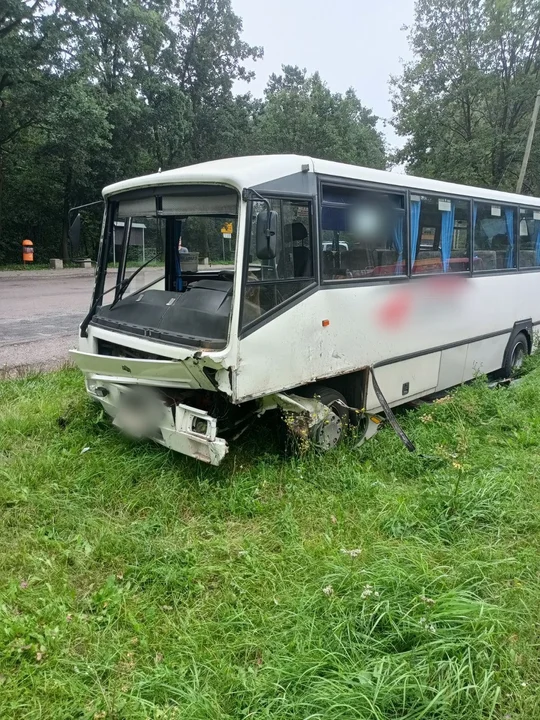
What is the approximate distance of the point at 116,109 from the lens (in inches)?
894

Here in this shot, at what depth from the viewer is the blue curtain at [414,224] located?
5.98m

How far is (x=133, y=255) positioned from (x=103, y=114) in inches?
674

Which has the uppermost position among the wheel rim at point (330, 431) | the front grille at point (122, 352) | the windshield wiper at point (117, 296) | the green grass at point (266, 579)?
the windshield wiper at point (117, 296)

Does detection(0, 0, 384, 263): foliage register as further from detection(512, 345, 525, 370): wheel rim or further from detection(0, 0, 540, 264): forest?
detection(512, 345, 525, 370): wheel rim

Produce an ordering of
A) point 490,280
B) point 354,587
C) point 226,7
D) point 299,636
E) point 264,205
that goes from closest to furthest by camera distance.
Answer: point 299,636
point 354,587
point 264,205
point 490,280
point 226,7

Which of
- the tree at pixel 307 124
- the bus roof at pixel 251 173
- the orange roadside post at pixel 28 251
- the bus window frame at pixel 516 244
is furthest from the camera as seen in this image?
the tree at pixel 307 124

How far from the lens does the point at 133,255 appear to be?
17.9 ft

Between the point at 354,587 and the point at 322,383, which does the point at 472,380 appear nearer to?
the point at 322,383

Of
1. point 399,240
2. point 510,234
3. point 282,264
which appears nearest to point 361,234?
point 399,240

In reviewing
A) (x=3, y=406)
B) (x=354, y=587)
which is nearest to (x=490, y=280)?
(x=354, y=587)

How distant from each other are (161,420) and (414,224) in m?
3.56

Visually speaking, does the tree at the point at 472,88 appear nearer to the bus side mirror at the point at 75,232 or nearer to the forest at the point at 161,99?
the forest at the point at 161,99

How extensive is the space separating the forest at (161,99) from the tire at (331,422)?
18.2 m

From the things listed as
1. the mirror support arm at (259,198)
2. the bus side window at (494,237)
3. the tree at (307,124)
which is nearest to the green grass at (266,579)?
the mirror support arm at (259,198)
